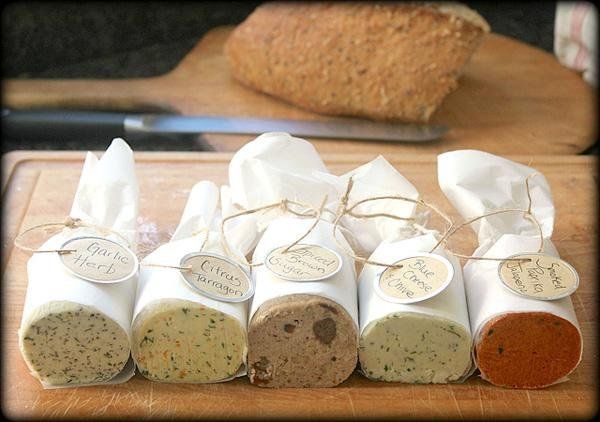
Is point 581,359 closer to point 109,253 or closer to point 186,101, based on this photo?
point 109,253

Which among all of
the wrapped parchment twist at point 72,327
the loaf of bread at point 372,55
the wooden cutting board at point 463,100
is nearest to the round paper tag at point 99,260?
the wrapped parchment twist at point 72,327

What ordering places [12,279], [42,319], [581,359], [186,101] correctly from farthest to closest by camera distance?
[186,101], [12,279], [581,359], [42,319]

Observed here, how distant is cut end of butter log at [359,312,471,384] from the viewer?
1.20 m

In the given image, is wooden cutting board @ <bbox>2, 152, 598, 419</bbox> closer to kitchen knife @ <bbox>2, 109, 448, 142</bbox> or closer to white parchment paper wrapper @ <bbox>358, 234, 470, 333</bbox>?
white parchment paper wrapper @ <bbox>358, 234, 470, 333</bbox>

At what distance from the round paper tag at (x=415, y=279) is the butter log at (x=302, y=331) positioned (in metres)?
0.05

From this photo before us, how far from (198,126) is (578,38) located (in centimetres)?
104

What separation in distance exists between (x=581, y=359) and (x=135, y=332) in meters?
0.65

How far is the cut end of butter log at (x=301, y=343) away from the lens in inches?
47.2

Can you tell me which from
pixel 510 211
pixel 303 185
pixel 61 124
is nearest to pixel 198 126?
pixel 61 124

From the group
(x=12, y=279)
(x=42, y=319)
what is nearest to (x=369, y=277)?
(x=42, y=319)

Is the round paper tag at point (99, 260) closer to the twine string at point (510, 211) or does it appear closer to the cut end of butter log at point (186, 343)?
the cut end of butter log at point (186, 343)

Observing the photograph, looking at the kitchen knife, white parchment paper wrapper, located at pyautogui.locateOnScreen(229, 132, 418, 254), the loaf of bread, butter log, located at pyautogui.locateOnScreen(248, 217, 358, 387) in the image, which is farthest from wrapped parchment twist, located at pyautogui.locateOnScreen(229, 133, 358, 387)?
the loaf of bread

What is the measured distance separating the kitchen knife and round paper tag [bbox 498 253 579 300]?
0.68 metres

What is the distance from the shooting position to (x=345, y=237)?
4.80 feet
